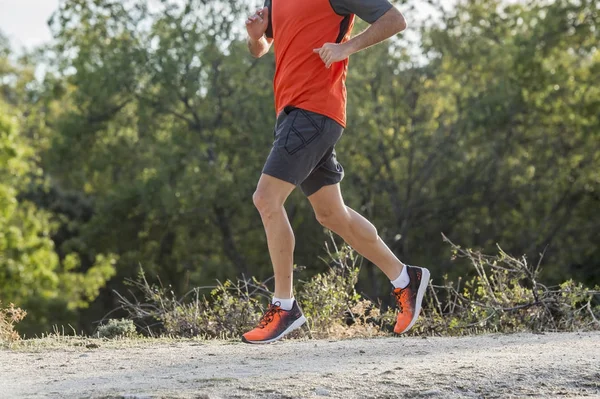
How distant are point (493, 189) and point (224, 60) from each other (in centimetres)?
848

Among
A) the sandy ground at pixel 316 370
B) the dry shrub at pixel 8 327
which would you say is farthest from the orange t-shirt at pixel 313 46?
the dry shrub at pixel 8 327

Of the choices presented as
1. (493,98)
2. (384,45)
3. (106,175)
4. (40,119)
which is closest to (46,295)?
(106,175)

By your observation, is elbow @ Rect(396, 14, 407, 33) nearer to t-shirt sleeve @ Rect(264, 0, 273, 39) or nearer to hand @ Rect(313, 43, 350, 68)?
hand @ Rect(313, 43, 350, 68)

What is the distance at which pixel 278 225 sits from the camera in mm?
4891

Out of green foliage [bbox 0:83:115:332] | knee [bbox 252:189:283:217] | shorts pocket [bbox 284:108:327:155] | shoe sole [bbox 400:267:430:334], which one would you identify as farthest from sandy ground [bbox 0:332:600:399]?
green foliage [bbox 0:83:115:332]

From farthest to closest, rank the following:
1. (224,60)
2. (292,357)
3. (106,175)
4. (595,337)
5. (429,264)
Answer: (106,175)
(429,264)
(224,60)
(595,337)
(292,357)

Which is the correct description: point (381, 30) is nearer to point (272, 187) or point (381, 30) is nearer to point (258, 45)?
point (258, 45)

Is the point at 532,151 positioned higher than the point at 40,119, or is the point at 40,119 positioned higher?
the point at 40,119

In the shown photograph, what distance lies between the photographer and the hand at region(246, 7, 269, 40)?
16.9ft

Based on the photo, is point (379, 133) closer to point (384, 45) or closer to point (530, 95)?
point (384, 45)

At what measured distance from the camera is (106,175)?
3366 centimetres

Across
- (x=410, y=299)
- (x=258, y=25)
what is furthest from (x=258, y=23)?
(x=410, y=299)

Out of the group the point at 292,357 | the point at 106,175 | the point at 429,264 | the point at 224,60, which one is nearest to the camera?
the point at 292,357

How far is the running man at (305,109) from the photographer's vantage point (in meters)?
4.73
